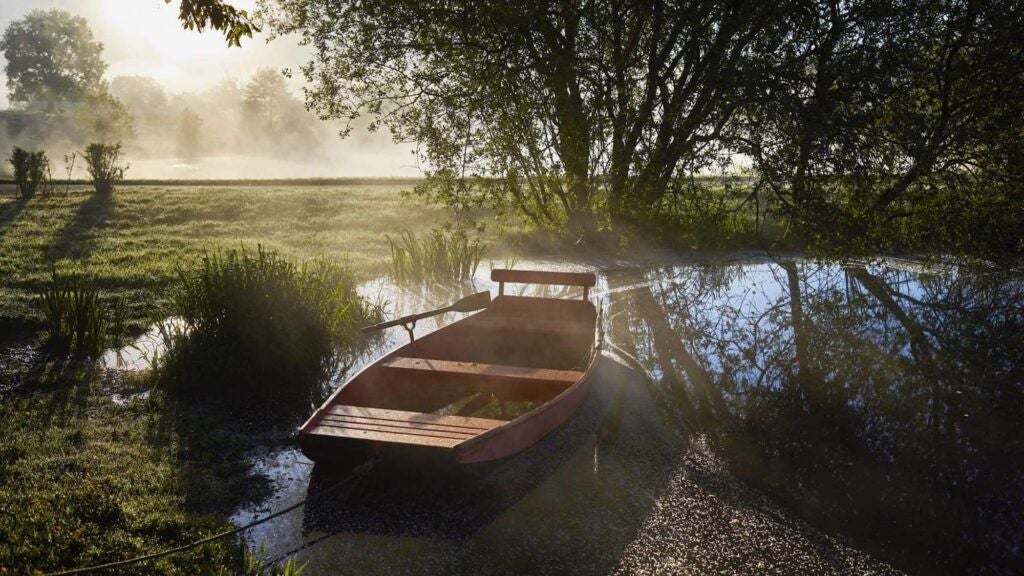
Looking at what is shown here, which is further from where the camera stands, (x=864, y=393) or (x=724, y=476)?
(x=864, y=393)

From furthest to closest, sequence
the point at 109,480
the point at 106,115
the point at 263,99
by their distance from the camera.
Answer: the point at 263,99 → the point at 106,115 → the point at 109,480

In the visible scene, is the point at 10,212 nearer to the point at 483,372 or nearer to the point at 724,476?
the point at 483,372

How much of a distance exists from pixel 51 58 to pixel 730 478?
99973mm

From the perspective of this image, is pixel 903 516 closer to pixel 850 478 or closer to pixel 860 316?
pixel 850 478

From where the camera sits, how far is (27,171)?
22.0 meters

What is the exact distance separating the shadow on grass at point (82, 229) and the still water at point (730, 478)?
779 centimetres

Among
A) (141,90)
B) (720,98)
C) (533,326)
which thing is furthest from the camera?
(141,90)

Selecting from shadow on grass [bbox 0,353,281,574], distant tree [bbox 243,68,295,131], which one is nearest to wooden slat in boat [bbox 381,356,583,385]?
shadow on grass [bbox 0,353,281,574]

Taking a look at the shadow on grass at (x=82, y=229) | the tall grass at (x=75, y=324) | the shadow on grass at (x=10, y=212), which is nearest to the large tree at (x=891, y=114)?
the tall grass at (x=75, y=324)

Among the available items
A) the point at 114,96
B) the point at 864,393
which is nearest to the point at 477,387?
the point at 864,393

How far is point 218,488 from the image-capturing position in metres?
5.58

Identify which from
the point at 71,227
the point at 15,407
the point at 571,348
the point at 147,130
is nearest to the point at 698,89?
the point at 571,348

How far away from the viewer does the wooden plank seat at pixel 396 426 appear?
5289 mm

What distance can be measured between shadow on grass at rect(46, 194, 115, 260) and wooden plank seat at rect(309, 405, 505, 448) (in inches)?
405
